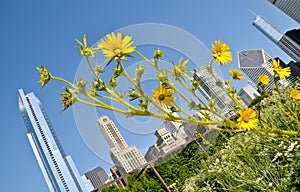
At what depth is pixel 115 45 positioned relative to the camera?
463mm

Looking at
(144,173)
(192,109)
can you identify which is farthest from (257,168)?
(144,173)

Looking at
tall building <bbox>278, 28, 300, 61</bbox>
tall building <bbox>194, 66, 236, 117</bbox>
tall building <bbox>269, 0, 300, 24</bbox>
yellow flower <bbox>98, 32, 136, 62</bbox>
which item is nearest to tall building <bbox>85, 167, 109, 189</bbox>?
tall building <bbox>278, 28, 300, 61</bbox>

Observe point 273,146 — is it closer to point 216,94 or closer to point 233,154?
point 233,154

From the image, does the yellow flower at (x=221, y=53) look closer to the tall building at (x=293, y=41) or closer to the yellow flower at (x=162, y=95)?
the yellow flower at (x=162, y=95)

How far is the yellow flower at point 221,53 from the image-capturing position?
606mm

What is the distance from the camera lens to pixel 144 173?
666 cm

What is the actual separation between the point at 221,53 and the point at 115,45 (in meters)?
0.25

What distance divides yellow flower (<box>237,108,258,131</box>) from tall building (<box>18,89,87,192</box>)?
166m

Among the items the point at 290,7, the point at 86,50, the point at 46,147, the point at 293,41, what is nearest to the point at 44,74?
the point at 86,50

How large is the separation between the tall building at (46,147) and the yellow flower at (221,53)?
543ft

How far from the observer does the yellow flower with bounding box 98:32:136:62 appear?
0.46 metres

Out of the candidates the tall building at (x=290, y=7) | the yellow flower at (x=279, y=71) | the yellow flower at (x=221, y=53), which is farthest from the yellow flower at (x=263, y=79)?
the tall building at (x=290, y=7)

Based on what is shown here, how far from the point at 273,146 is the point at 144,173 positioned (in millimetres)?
4033

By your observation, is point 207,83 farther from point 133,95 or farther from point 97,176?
point 97,176
